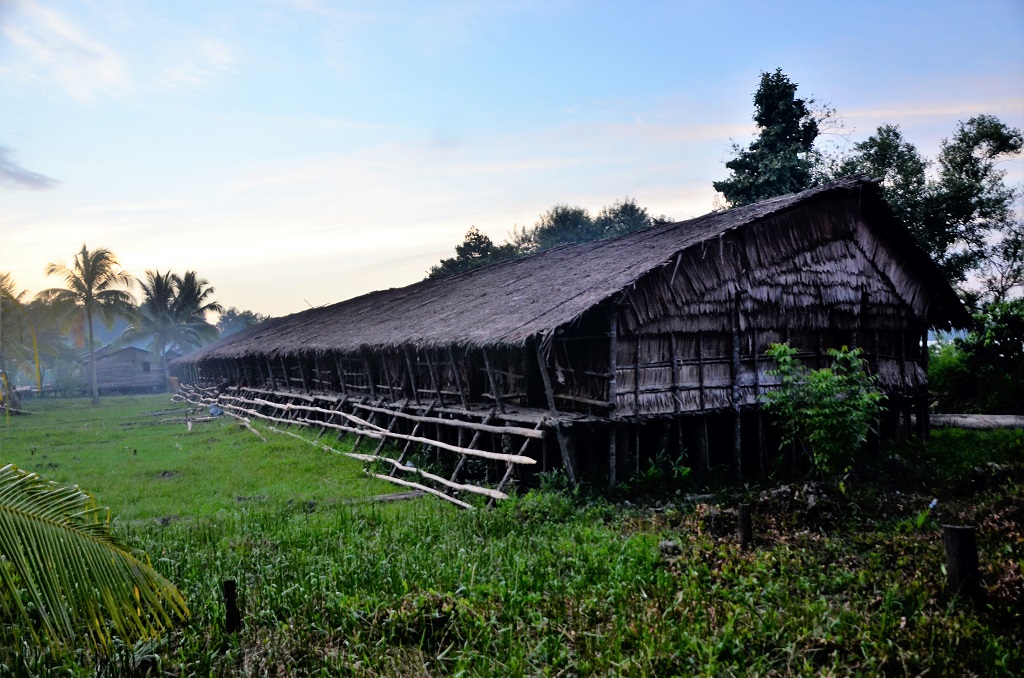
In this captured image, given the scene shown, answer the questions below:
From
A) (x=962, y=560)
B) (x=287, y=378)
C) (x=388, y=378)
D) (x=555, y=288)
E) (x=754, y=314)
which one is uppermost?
(x=555, y=288)

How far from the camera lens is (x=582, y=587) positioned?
21.8 ft

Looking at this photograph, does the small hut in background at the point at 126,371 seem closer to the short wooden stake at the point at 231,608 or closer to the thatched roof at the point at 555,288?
the thatched roof at the point at 555,288

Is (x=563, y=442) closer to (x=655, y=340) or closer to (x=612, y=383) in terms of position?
(x=612, y=383)

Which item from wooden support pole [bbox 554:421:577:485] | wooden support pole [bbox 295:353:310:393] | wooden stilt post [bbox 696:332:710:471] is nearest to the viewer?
wooden support pole [bbox 554:421:577:485]

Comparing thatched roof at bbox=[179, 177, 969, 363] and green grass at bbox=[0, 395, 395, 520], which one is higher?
thatched roof at bbox=[179, 177, 969, 363]

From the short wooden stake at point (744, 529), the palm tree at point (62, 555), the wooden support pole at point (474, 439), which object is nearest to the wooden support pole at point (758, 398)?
the wooden support pole at point (474, 439)

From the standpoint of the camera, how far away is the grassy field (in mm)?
5312

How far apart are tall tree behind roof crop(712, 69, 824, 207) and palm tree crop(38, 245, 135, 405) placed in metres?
30.4

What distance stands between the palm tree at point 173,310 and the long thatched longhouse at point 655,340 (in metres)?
36.1

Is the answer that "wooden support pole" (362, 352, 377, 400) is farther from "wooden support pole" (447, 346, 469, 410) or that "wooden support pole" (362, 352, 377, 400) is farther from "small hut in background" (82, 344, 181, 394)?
"small hut in background" (82, 344, 181, 394)

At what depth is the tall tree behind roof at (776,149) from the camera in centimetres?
2588

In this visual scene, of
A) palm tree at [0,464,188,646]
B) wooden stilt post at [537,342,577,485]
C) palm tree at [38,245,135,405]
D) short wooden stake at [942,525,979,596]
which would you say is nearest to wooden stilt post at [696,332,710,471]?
wooden stilt post at [537,342,577,485]

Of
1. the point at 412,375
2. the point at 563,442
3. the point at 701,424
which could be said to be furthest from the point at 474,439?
the point at 701,424

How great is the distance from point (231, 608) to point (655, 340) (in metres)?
8.06
